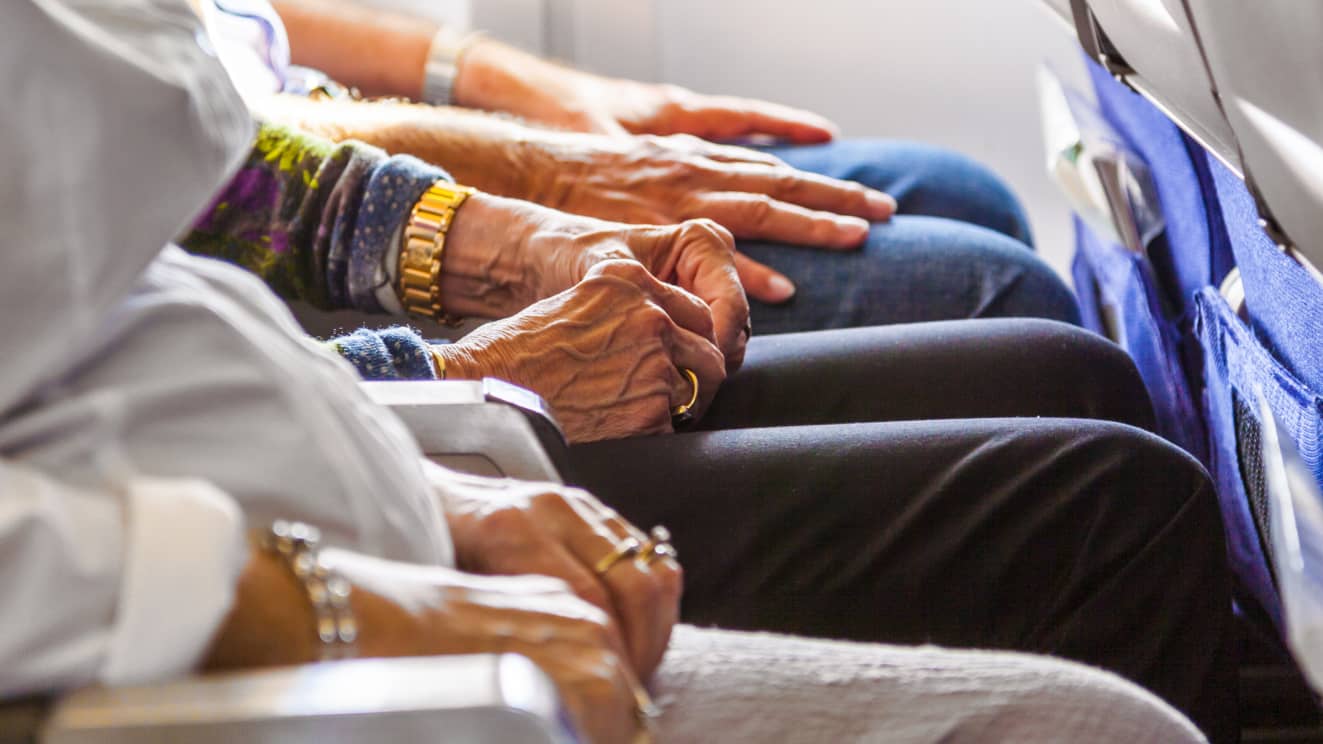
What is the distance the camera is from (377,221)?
931 mm

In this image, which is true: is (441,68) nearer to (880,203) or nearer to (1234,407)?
(880,203)

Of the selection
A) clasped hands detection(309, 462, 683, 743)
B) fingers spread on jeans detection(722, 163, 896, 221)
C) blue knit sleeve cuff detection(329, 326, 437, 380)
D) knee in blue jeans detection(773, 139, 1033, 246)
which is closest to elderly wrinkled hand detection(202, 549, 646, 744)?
clasped hands detection(309, 462, 683, 743)

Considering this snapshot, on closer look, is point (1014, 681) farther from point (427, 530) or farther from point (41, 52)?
point (41, 52)

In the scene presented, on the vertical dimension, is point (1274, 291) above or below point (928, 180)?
above

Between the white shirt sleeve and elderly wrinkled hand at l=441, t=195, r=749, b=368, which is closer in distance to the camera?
the white shirt sleeve

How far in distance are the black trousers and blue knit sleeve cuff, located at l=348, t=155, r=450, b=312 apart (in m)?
0.30

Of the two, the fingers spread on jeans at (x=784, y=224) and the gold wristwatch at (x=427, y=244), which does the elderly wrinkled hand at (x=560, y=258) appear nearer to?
the gold wristwatch at (x=427, y=244)

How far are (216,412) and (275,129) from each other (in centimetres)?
60

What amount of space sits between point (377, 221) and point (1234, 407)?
0.60m

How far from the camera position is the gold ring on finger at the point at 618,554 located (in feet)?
1.67

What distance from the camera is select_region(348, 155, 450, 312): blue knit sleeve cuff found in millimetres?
930

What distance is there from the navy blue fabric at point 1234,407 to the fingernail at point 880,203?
0.31 metres

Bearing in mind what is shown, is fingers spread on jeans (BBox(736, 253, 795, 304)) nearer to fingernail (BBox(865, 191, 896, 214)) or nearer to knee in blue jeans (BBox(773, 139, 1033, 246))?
fingernail (BBox(865, 191, 896, 214))

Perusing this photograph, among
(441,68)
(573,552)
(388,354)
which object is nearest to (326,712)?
(573,552)
